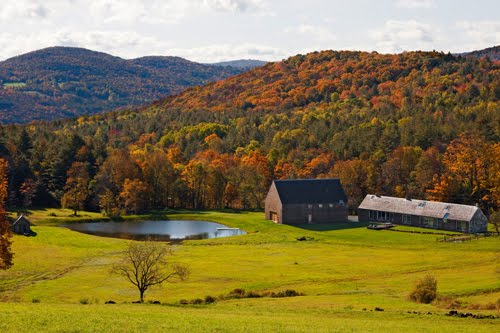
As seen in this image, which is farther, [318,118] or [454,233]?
[318,118]

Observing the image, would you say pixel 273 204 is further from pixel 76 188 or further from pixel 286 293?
pixel 286 293

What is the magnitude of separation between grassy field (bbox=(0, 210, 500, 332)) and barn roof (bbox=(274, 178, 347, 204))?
5862mm

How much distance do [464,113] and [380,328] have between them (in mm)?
125898

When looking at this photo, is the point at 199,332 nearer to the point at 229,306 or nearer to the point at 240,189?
the point at 229,306

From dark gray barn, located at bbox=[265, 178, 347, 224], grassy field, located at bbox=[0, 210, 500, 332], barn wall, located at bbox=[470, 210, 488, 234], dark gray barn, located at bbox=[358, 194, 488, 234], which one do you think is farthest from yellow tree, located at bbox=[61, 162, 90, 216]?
barn wall, located at bbox=[470, 210, 488, 234]

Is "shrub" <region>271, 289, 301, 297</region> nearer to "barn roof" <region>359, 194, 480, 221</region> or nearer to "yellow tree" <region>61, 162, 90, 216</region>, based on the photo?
"barn roof" <region>359, 194, 480, 221</region>

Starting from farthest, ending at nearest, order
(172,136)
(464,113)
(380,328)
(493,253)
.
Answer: (172,136)
(464,113)
(493,253)
(380,328)

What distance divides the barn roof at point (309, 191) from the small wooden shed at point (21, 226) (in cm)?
3764

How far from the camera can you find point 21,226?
90.2 metres

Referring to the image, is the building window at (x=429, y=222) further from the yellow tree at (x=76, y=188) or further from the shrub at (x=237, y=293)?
the yellow tree at (x=76, y=188)

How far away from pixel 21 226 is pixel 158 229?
20.6m

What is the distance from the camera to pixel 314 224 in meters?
104

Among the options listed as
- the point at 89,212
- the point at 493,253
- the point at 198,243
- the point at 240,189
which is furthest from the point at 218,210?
the point at 493,253

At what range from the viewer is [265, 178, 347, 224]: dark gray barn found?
10425 cm
